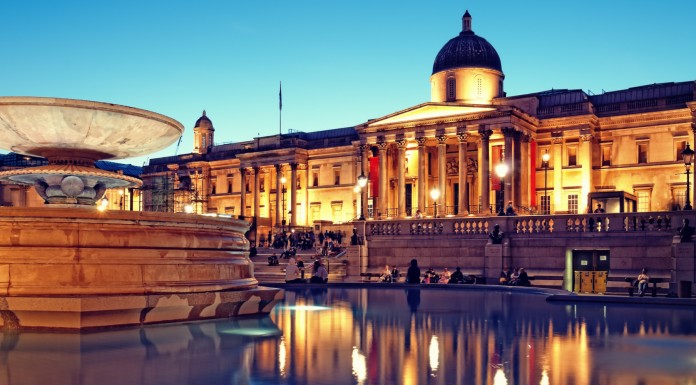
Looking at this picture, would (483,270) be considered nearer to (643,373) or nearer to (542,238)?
(542,238)

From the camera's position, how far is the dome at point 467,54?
62.3 m

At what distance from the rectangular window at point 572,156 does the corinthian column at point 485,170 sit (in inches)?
258

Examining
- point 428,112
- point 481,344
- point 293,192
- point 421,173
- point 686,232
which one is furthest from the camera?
point 293,192

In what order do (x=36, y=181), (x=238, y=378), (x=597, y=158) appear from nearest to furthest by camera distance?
(x=238, y=378) → (x=36, y=181) → (x=597, y=158)

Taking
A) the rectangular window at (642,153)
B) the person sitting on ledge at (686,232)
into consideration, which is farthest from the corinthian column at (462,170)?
the person sitting on ledge at (686,232)

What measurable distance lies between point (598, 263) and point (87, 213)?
74.5 ft

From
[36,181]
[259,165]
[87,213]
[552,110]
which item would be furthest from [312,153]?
[87,213]

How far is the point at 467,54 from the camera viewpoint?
205ft

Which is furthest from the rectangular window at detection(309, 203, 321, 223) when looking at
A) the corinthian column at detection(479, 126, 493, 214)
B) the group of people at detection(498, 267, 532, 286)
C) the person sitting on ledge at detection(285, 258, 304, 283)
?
the person sitting on ledge at detection(285, 258, 304, 283)

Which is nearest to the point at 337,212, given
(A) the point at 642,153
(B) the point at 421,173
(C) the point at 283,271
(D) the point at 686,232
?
(B) the point at 421,173

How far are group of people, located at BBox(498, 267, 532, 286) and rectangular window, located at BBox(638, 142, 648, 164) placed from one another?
94.9 feet

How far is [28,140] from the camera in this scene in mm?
14352

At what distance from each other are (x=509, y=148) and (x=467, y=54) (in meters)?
13.3

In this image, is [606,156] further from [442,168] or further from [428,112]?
[428,112]
